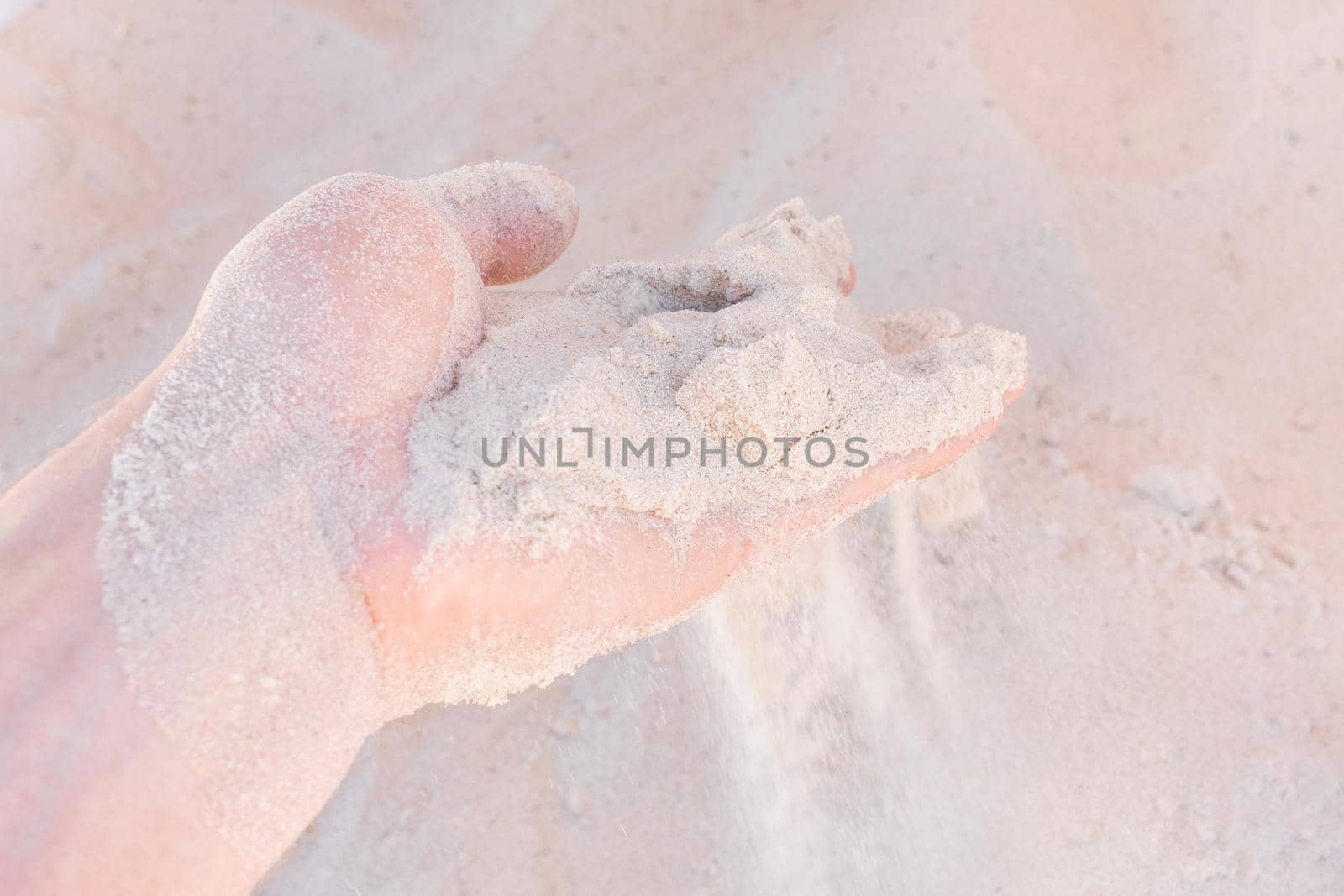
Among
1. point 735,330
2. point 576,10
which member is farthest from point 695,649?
point 576,10

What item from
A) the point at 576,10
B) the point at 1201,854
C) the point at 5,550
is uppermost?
the point at 576,10

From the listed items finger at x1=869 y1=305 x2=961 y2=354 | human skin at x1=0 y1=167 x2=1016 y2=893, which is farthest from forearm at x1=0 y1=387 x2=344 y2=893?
finger at x1=869 y1=305 x2=961 y2=354

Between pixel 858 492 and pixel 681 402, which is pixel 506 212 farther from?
pixel 858 492

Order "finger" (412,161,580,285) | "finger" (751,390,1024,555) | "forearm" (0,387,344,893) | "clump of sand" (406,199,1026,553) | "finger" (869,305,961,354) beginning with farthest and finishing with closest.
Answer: "finger" (869,305,961,354) < "finger" (412,161,580,285) < "finger" (751,390,1024,555) < "clump of sand" (406,199,1026,553) < "forearm" (0,387,344,893)

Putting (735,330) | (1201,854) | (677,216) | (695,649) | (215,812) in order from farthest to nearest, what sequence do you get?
(677,216), (695,649), (1201,854), (735,330), (215,812)

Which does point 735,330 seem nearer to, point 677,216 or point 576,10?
point 677,216

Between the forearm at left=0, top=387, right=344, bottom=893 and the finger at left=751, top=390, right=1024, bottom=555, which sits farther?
the finger at left=751, top=390, right=1024, bottom=555

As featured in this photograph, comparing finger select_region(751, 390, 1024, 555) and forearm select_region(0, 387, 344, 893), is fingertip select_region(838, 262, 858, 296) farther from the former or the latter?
forearm select_region(0, 387, 344, 893)
